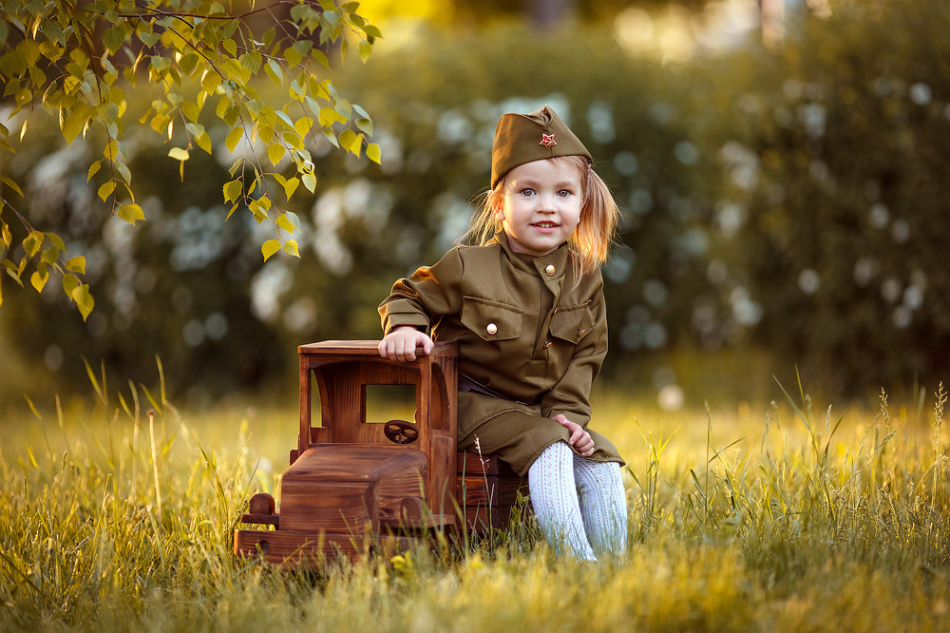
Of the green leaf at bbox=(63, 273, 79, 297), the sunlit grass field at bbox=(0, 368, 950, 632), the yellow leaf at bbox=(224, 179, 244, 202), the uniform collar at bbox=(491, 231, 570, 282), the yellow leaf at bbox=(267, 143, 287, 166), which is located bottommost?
the sunlit grass field at bbox=(0, 368, 950, 632)

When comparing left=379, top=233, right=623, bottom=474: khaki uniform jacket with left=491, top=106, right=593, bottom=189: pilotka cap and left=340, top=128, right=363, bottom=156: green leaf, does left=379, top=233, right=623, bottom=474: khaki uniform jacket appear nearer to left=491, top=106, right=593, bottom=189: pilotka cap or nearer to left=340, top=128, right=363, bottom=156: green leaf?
left=491, top=106, right=593, bottom=189: pilotka cap

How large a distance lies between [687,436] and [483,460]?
7.47ft

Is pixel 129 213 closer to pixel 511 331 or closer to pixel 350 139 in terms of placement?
pixel 350 139

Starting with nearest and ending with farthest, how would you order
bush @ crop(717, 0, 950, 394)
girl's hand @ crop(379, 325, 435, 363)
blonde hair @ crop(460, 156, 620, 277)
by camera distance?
girl's hand @ crop(379, 325, 435, 363)
blonde hair @ crop(460, 156, 620, 277)
bush @ crop(717, 0, 950, 394)

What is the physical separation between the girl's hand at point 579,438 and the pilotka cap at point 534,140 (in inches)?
33.4

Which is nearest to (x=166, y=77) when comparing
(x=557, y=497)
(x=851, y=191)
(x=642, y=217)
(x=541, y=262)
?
(x=541, y=262)

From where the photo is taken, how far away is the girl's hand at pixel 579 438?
285 cm

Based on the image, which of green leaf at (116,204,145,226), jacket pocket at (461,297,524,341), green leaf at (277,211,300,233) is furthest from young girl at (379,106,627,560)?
green leaf at (116,204,145,226)

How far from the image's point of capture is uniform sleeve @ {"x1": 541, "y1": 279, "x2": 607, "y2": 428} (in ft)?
9.80

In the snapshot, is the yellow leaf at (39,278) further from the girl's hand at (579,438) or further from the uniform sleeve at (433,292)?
the girl's hand at (579,438)

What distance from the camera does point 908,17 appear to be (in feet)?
19.1

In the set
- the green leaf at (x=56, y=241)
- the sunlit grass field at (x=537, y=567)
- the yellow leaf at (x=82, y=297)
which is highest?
the green leaf at (x=56, y=241)

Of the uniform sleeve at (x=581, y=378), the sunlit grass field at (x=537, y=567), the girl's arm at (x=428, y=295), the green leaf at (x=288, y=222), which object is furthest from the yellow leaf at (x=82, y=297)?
the uniform sleeve at (x=581, y=378)

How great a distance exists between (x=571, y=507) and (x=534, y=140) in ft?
3.84
